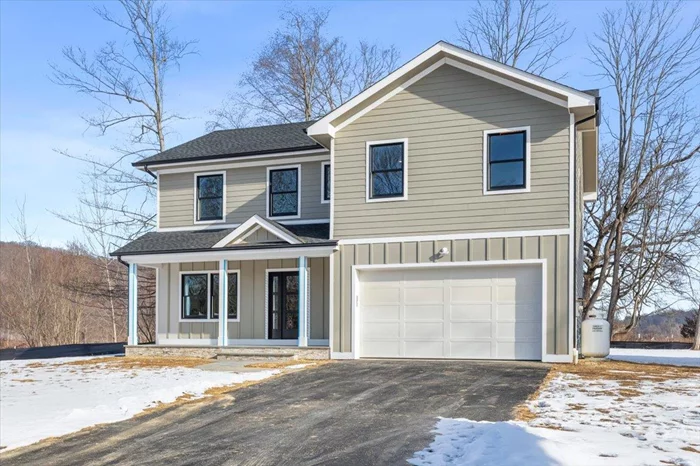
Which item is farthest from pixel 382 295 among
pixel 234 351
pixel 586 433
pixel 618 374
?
pixel 586 433

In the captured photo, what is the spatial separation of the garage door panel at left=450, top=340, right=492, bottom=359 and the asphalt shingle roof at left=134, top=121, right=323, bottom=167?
6.17m

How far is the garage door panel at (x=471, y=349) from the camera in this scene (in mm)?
14367

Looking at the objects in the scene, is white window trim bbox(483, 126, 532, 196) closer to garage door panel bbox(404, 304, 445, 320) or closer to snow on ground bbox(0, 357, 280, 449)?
garage door panel bbox(404, 304, 445, 320)

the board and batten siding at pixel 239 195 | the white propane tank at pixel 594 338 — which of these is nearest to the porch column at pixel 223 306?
the board and batten siding at pixel 239 195

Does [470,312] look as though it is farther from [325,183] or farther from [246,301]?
[246,301]

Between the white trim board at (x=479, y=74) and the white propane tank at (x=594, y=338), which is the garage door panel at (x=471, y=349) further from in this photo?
the white trim board at (x=479, y=74)

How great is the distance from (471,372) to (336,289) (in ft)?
14.2

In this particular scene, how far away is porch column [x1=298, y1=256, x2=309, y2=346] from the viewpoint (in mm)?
15672

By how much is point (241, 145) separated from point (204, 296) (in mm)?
4364

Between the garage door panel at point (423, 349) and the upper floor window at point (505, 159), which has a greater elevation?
the upper floor window at point (505, 159)

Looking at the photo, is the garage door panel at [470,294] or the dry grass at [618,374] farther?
the garage door panel at [470,294]

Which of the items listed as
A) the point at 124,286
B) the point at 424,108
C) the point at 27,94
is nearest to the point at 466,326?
the point at 424,108

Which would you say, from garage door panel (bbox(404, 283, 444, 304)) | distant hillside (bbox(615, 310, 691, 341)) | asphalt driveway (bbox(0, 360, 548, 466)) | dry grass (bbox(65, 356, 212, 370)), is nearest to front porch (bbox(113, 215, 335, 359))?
dry grass (bbox(65, 356, 212, 370))

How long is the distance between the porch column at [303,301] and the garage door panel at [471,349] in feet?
11.4
